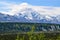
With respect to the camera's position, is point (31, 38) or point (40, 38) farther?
point (40, 38)

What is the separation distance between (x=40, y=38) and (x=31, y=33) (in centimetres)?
580

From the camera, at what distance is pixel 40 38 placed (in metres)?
38.1

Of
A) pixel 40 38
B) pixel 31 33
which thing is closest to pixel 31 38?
pixel 31 33

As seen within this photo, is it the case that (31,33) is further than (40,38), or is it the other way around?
(40,38)

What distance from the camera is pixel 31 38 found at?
33.1 metres

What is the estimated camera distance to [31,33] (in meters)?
32.5

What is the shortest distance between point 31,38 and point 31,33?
906 millimetres

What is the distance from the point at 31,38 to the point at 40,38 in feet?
16.8

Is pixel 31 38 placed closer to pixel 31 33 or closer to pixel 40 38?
pixel 31 33
